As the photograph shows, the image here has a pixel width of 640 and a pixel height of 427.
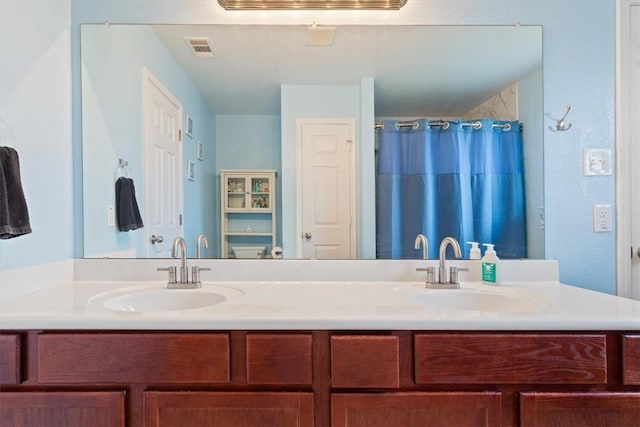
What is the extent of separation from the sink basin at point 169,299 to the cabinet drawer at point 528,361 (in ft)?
2.64

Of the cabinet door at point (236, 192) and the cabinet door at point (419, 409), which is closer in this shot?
the cabinet door at point (419, 409)

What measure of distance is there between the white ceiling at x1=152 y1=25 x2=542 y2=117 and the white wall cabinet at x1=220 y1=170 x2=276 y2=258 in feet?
0.96

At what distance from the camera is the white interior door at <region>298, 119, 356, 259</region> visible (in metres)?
1.53

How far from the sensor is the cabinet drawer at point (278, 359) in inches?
36.6

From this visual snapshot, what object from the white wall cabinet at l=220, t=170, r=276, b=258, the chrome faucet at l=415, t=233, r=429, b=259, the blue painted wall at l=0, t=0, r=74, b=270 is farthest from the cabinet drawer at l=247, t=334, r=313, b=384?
the blue painted wall at l=0, t=0, r=74, b=270

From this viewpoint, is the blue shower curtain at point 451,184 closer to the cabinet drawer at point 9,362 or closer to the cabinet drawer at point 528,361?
the cabinet drawer at point 528,361

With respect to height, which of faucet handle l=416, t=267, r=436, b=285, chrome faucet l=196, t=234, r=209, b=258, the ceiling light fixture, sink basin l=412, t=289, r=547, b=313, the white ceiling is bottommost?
sink basin l=412, t=289, r=547, b=313

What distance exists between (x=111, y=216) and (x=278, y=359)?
3.46ft

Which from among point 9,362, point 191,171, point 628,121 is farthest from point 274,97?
point 628,121

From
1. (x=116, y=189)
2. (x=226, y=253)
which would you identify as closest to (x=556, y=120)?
(x=226, y=253)

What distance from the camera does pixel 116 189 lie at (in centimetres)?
154

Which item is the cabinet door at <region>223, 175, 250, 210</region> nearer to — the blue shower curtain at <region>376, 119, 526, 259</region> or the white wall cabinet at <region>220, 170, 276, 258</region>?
the white wall cabinet at <region>220, 170, 276, 258</region>

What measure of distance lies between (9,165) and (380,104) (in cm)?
131

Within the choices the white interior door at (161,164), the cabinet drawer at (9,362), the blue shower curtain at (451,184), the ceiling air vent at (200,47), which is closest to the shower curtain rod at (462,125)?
the blue shower curtain at (451,184)
